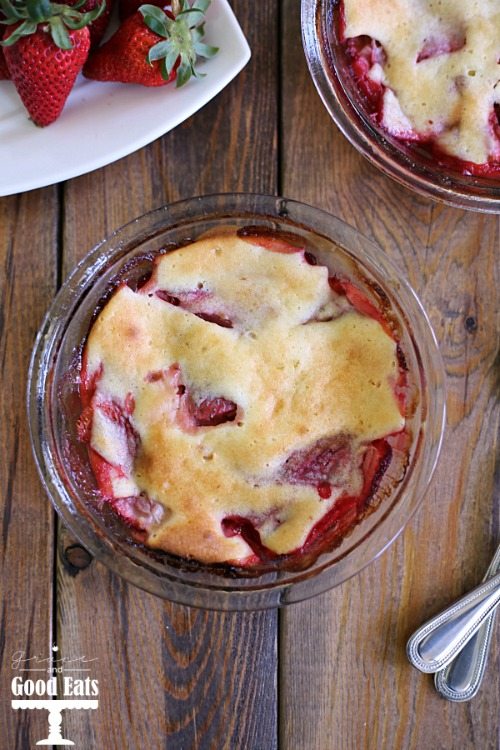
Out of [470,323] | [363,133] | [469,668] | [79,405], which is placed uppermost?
[363,133]


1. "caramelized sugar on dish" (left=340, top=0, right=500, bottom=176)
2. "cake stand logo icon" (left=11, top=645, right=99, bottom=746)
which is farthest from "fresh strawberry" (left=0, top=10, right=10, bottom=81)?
"cake stand logo icon" (left=11, top=645, right=99, bottom=746)

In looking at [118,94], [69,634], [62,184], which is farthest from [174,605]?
[118,94]

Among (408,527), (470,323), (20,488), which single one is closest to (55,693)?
(20,488)

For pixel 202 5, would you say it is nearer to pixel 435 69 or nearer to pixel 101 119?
pixel 101 119

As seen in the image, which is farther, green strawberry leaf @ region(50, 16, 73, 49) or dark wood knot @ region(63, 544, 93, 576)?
dark wood knot @ region(63, 544, 93, 576)

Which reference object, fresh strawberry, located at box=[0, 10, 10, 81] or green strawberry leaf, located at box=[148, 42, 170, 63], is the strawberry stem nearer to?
green strawberry leaf, located at box=[148, 42, 170, 63]

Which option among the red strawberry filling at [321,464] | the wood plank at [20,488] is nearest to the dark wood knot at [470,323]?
the red strawberry filling at [321,464]

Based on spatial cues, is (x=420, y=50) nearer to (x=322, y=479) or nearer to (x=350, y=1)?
(x=350, y=1)
